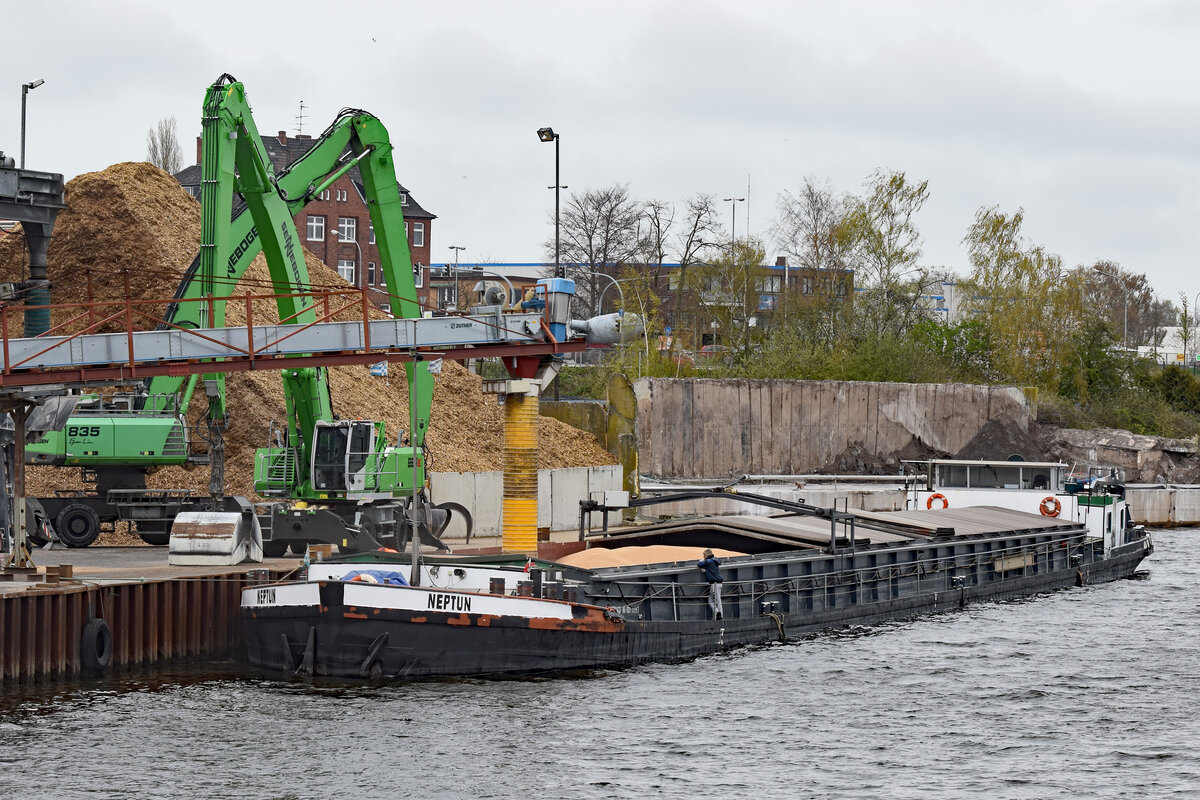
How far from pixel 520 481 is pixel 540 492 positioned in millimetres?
13032

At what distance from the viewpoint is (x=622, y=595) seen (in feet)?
82.4

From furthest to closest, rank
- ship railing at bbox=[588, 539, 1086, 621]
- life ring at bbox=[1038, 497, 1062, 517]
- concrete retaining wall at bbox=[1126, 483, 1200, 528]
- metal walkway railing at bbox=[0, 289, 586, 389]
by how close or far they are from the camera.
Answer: concrete retaining wall at bbox=[1126, 483, 1200, 528], life ring at bbox=[1038, 497, 1062, 517], ship railing at bbox=[588, 539, 1086, 621], metal walkway railing at bbox=[0, 289, 586, 389]

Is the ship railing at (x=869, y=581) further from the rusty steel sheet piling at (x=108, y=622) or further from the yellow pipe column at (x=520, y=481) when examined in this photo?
the rusty steel sheet piling at (x=108, y=622)

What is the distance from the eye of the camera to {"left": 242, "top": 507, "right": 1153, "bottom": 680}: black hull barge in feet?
73.4

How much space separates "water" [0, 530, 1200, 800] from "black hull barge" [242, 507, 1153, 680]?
1.89ft

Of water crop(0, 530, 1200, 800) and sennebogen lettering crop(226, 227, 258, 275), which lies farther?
sennebogen lettering crop(226, 227, 258, 275)

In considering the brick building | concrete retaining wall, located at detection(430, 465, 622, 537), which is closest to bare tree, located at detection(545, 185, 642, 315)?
the brick building

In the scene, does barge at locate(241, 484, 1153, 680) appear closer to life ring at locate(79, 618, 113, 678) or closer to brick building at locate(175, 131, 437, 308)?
life ring at locate(79, 618, 113, 678)

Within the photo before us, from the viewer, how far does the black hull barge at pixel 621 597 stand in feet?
73.4

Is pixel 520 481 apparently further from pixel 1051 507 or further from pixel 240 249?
pixel 1051 507

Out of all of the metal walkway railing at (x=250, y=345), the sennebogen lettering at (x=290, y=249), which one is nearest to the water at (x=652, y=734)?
the metal walkway railing at (x=250, y=345)

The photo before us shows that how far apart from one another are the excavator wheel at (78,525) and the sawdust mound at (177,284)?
10.7 meters

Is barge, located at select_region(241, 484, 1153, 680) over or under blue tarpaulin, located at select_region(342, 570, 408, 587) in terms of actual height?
under

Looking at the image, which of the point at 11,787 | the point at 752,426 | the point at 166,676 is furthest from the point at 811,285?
the point at 11,787
